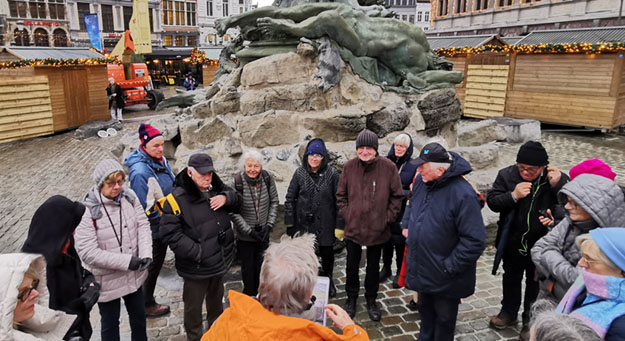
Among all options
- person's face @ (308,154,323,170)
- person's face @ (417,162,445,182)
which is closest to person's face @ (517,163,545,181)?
person's face @ (417,162,445,182)

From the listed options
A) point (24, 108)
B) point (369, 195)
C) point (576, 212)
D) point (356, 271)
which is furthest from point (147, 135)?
point (24, 108)

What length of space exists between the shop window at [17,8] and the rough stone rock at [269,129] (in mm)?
46218

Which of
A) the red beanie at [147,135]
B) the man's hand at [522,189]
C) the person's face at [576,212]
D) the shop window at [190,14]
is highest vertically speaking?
the shop window at [190,14]

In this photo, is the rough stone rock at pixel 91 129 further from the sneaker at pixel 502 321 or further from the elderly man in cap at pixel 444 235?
the sneaker at pixel 502 321

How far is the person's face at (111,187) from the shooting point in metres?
3.20

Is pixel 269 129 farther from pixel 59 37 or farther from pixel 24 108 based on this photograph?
pixel 59 37

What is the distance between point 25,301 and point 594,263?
2698mm

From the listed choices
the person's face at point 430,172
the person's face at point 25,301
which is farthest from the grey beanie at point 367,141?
the person's face at point 25,301

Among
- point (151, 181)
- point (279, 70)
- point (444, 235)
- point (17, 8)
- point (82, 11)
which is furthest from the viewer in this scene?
point (82, 11)

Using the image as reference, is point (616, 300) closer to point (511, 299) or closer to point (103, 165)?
point (511, 299)

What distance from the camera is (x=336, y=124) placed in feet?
21.3

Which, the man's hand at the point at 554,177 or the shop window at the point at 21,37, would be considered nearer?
the man's hand at the point at 554,177

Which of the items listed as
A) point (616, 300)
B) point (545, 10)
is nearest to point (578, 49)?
point (616, 300)

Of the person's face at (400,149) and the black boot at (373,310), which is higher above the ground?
the person's face at (400,149)
